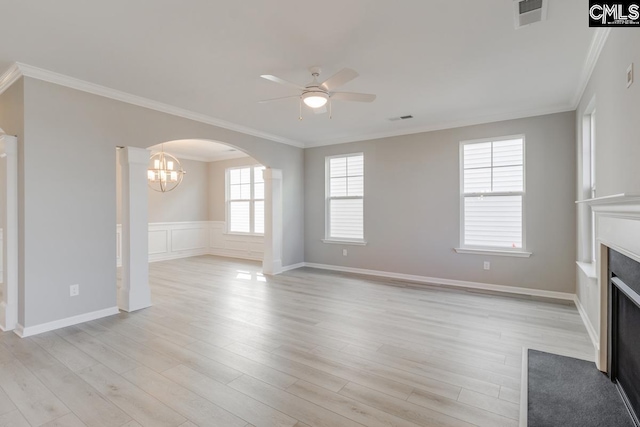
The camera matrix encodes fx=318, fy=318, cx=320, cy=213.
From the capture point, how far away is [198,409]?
2070 millimetres

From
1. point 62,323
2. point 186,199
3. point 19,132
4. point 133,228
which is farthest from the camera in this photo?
point 186,199

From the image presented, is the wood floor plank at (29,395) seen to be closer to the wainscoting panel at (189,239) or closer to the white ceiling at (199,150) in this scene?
the white ceiling at (199,150)

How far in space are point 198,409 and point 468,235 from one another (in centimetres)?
461

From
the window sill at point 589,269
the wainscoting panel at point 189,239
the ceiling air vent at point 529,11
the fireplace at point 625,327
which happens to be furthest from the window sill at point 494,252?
the wainscoting panel at point 189,239

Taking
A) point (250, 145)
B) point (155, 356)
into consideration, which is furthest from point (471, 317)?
point (250, 145)

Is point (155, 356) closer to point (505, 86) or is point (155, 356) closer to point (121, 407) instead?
point (121, 407)

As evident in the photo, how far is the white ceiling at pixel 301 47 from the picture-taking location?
2.32 meters

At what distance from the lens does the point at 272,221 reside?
6.29 m

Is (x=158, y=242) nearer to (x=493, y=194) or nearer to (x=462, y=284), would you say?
(x=462, y=284)

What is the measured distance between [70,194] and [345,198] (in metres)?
4.45

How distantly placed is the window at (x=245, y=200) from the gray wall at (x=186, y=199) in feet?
2.83

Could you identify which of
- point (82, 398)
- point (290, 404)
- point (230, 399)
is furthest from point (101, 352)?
point (290, 404)

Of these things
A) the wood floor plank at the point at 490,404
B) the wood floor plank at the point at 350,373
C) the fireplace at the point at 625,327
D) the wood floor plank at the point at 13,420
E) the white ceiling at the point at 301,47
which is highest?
the white ceiling at the point at 301,47

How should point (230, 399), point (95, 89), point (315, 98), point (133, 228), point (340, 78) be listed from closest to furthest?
point (230, 399) < point (340, 78) < point (315, 98) < point (95, 89) < point (133, 228)
